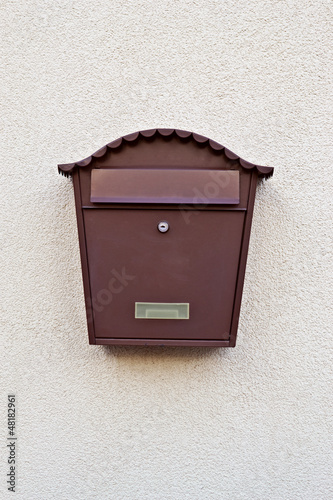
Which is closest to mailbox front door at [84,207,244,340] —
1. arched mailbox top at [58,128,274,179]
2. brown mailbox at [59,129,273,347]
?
brown mailbox at [59,129,273,347]

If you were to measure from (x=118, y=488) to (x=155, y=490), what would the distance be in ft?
0.53

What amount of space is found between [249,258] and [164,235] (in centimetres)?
42

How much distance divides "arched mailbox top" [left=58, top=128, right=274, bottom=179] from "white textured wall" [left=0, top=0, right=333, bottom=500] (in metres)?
0.24

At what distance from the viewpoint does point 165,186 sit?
125 centimetres

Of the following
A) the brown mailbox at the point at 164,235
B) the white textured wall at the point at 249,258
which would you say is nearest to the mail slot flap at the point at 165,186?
the brown mailbox at the point at 164,235

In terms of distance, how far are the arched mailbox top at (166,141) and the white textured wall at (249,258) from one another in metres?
0.24

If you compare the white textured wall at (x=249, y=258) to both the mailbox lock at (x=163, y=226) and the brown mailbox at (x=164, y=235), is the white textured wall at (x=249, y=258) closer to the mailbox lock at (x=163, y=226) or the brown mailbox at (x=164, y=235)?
the brown mailbox at (x=164, y=235)

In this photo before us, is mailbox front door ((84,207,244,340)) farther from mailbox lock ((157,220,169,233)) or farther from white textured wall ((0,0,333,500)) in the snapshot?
white textured wall ((0,0,333,500))

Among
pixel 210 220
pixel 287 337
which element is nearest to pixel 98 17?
pixel 210 220

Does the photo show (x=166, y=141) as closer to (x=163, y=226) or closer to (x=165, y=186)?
(x=165, y=186)

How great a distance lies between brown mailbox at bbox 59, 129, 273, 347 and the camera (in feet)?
4.10

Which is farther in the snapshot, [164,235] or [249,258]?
[249,258]

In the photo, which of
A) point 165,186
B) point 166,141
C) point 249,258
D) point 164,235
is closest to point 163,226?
point 164,235

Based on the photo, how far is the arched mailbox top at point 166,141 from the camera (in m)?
1.24
